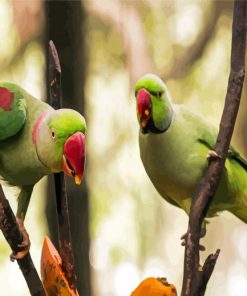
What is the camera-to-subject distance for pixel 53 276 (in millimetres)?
482

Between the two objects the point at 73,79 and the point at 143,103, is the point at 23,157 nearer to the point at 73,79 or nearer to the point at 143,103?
the point at 143,103

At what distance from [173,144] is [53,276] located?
0.15 meters

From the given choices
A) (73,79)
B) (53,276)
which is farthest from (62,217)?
(73,79)

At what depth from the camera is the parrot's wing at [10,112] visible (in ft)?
1.76

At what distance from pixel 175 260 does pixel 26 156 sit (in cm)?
82

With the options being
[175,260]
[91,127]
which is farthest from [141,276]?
[91,127]

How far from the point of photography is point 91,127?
131cm

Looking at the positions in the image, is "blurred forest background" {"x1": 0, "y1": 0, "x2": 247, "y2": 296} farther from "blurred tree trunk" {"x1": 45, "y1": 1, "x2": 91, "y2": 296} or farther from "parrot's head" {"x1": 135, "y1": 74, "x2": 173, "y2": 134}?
"parrot's head" {"x1": 135, "y1": 74, "x2": 173, "y2": 134}

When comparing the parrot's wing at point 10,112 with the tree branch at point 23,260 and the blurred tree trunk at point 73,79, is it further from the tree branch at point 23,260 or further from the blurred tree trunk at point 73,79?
the blurred tree trunk at point 73,79

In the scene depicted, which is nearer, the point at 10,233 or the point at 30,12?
the point at 10,233

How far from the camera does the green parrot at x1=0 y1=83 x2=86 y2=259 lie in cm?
46

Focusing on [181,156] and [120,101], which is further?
[120,101]

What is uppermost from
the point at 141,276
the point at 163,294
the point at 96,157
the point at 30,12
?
the point at 30,12

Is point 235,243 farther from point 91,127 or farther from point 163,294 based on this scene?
point 163,294
